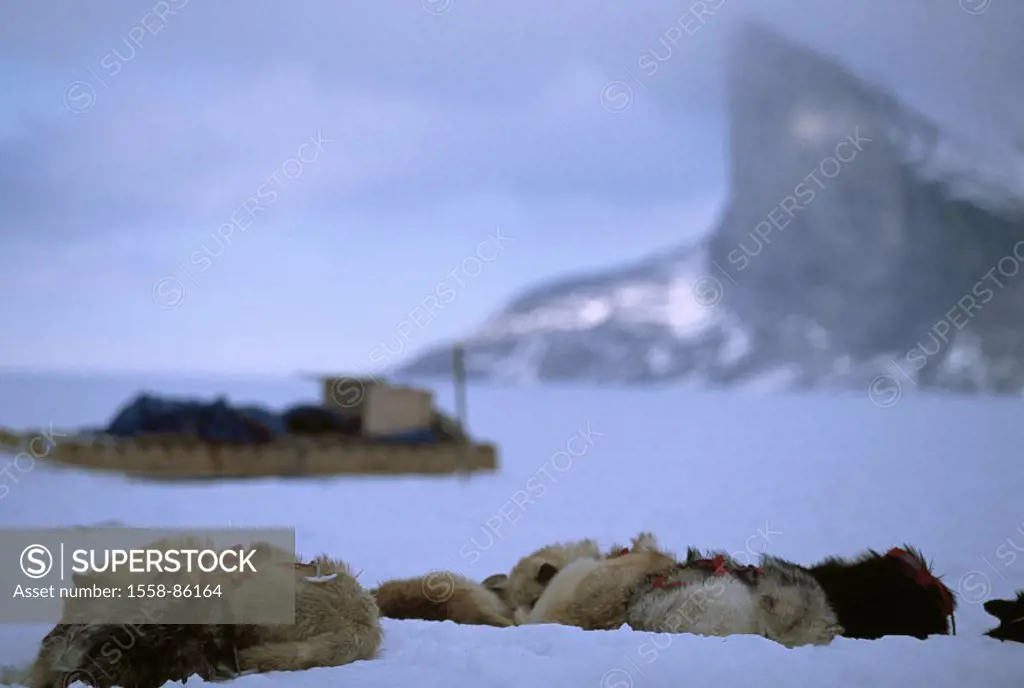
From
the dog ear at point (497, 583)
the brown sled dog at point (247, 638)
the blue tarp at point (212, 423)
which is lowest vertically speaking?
the brown sled dog at point (247, 638)

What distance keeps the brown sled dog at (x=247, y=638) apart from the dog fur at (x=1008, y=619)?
1.67 metres

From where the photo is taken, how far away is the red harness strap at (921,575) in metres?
2.42

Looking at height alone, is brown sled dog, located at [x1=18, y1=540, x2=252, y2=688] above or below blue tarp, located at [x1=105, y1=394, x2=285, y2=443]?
below

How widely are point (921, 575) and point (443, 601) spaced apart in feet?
4.45

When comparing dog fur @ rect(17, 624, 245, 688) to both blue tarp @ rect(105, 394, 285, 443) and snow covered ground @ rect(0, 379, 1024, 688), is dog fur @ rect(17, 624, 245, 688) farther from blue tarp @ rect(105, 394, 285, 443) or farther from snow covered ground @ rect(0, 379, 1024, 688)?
blue tarp @ rect(105, 394, 285, 443)

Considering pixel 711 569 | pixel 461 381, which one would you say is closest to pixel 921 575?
pixel 711 569

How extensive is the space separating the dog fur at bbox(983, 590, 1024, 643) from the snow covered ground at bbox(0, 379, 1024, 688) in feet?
0.31

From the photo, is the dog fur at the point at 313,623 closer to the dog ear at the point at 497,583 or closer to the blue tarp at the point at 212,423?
the dog ear at the point at 497,583

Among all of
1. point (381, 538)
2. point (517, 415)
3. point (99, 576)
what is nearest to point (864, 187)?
point (517, 415)

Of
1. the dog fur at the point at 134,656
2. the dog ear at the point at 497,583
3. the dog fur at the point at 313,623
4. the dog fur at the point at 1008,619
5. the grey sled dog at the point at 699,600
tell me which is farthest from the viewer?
the dog ear at the point at 497,583

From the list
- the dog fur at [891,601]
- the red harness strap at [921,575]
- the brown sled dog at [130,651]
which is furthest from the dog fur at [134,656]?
the red harness strap at [921,575]

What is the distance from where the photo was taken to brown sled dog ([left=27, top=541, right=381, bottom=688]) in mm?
1802

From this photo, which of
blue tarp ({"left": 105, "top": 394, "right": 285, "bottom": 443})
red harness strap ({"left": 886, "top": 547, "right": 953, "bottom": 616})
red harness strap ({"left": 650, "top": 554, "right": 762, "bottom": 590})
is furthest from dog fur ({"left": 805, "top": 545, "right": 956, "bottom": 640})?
blue tarp ({"left": 105, "top": 394, "right": 285, "bottom": 443})

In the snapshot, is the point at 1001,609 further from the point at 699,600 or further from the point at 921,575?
the point at 699,600
